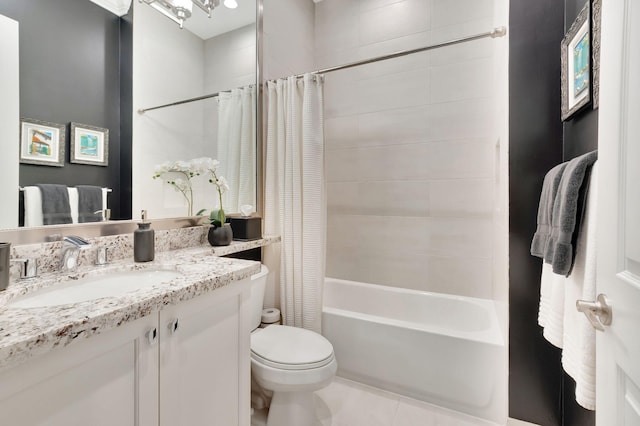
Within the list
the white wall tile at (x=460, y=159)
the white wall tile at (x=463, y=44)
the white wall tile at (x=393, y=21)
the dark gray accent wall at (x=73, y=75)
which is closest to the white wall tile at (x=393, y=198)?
the white wall tile at (x=460, y=159)

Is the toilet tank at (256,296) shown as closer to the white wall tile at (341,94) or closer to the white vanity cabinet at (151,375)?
the white vanity cabinet at (151,375)

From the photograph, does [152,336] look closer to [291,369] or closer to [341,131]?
[291,369]

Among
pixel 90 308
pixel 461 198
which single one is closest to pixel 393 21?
pixel 461 198

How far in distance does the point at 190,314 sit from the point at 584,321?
3.72 ft

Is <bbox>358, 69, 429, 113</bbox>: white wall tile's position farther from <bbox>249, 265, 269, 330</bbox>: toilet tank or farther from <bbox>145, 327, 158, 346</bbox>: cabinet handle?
<bbox>145, 327, 158, 346</bbox>: cabinet handle

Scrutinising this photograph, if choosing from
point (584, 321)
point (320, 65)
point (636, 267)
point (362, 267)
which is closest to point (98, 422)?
point (636, 267)

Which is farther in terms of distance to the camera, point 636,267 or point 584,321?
point 584,321

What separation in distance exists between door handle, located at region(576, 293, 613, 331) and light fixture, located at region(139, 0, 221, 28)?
198 cm

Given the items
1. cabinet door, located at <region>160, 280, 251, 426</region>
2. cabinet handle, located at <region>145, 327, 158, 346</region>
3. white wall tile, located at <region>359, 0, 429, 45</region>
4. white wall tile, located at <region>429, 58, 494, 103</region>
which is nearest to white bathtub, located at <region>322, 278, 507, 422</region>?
cabinet door, located at <region>160, 280, 251, 426</region>

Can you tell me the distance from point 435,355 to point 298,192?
124cm

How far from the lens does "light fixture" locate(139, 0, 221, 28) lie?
1.42 metres

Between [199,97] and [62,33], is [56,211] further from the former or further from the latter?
[199,97]

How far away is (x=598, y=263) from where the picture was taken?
27.6 inches

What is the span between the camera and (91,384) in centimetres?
64
